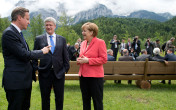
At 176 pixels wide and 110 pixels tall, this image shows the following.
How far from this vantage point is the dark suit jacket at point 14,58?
7.60 ft

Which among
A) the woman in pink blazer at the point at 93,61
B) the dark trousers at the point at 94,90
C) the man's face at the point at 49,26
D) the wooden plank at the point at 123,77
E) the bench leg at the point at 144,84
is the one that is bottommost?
the bench leg at the point at 144,84

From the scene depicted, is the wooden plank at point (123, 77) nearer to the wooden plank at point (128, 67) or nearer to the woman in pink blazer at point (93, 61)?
the wooden plank at point (128, 67)

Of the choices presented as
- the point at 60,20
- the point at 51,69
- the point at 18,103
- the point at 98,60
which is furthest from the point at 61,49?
the point at 60,20

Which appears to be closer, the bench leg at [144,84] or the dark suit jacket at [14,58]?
the dark suit jacket at [14,58]

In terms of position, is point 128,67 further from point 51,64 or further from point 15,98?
point 15,98

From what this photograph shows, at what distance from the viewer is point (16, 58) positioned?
2.41m

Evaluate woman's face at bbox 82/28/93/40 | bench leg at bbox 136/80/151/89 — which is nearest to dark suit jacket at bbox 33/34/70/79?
woman's face at bbox 82/28/93/40

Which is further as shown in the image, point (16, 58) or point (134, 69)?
point (134, 69)

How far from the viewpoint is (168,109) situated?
4.27 meters

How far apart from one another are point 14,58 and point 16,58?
3cm

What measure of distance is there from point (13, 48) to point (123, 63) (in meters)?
4.64

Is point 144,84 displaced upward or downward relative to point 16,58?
downward

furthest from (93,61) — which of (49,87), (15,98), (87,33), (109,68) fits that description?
(109,68)

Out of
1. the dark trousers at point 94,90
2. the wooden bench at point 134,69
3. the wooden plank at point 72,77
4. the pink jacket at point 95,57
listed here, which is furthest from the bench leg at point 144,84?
the pink jacket at point 95,57
